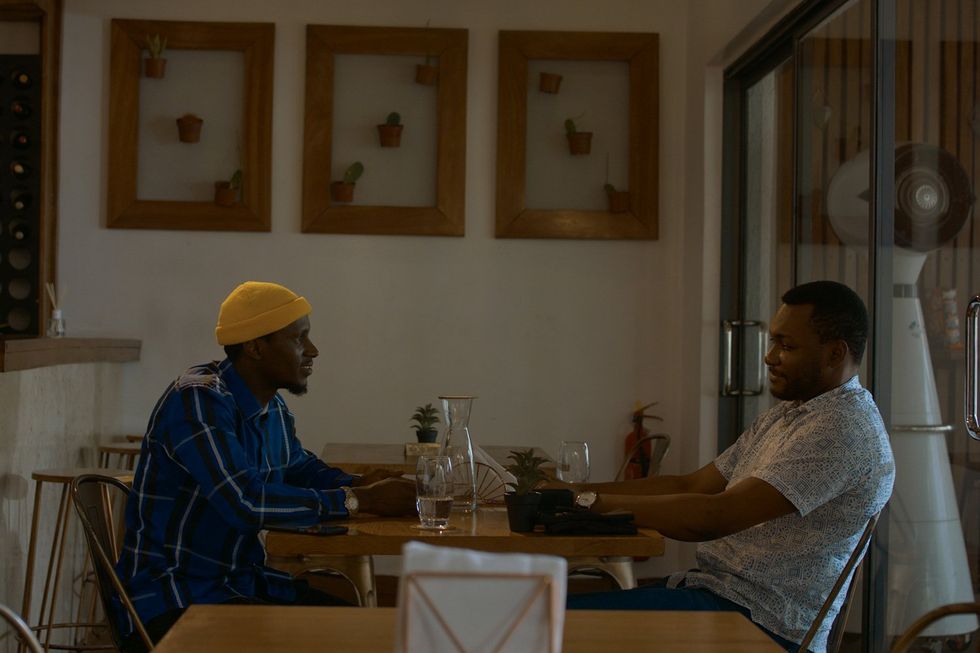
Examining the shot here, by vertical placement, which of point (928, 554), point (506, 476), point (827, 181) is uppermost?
point (827, 181)

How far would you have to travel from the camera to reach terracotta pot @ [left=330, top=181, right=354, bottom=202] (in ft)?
17.8

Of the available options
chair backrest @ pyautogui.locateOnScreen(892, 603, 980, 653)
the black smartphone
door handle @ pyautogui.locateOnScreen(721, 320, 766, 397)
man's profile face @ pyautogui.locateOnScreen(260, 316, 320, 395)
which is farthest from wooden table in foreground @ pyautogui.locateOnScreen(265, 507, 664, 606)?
door handle @ pyautogui.locateOnScreen(721, 320, 766, 397)

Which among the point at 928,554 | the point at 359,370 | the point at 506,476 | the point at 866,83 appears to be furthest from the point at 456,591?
the point at 359,370

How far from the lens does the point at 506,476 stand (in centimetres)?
283

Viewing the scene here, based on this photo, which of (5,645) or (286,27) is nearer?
(5,645)

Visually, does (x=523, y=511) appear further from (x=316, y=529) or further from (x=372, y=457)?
(x=372, y=457)

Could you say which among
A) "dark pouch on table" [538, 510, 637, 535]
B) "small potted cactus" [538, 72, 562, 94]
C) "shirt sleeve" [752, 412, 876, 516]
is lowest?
"dark pouch on table" [538, 510, 637, 535]

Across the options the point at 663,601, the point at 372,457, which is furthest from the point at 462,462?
the point at 372,457

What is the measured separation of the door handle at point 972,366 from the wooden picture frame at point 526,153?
292cm

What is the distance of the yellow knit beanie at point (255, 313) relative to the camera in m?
2.82

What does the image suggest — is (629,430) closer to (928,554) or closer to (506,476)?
(928,554)

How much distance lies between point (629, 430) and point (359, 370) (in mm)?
1307

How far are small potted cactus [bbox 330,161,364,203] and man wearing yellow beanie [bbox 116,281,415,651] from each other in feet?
8.69

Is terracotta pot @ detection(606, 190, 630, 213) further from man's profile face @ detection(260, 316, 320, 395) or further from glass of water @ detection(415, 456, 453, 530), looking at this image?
glass of water @ detection(415, 456, 453, 530)
